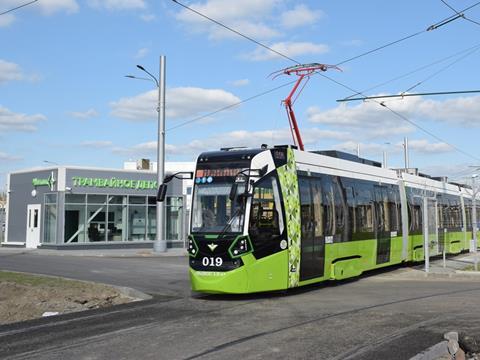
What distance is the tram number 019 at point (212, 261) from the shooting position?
39.4ft

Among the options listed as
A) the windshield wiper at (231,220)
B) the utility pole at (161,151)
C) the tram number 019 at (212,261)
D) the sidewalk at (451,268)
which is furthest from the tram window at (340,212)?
the utility pole at (161,151)

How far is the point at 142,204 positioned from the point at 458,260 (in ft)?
68.6

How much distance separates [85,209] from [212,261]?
24.8 metres

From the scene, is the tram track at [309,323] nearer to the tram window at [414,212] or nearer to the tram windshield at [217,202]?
the tram windshield at [217,202]

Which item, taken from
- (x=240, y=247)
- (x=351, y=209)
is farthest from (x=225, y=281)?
(x=351, y=209)

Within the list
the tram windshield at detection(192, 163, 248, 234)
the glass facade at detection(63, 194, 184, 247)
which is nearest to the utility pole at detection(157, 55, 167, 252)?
the glass facade at detection(63, 194, 184, 247)

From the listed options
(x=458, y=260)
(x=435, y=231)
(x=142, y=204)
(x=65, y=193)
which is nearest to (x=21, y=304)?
(x=435, y=231)

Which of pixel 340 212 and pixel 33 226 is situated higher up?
pixel 33 226

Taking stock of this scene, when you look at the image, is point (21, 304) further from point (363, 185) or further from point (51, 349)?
point (363, 185)

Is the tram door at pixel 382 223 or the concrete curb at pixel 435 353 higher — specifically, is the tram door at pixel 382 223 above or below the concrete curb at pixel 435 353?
above

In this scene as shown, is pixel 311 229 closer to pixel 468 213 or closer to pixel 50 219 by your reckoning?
pixel 468 213

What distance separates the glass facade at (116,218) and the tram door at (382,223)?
71.6 feet

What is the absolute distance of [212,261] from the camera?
12117 mm

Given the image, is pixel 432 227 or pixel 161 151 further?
pixel 161 151
